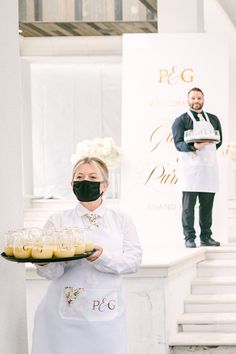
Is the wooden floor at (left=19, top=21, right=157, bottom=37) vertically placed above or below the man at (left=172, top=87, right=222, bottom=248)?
above

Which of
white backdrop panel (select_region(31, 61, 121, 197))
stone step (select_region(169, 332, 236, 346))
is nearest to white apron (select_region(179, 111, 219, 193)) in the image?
stone step (select_region(169, 332, 236, 346))

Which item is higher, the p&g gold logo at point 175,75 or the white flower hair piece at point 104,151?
the p&g gold logo at point 175,75

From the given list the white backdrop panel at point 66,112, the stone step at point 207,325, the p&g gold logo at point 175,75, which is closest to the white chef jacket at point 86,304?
the stone step at point 207,325

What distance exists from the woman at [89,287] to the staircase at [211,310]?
2.28 m

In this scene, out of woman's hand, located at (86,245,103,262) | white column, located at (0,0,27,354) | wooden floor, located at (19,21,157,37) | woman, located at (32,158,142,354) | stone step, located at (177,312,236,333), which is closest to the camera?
white column, located at (0,0,27,354)

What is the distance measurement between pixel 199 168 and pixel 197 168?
2 centimetres

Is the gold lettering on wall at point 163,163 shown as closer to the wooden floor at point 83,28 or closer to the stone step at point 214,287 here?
the stone step at point 214,287

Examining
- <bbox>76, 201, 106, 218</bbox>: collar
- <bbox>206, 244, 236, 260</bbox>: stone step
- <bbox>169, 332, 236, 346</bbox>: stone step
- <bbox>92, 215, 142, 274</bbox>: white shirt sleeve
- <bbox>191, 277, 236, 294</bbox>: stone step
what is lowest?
<bbox>169, 332, 236, 346</bbox>: stone step

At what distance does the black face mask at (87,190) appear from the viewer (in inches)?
145

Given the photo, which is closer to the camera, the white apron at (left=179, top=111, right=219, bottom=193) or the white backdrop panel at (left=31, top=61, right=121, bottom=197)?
the white apron at (left=179, top=111, right=219, bottom=193)

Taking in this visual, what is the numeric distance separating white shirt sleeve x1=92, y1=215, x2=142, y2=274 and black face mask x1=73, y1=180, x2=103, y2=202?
218 millimetres

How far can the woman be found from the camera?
11.7 ft

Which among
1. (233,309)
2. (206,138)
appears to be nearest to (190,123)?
(206,138)

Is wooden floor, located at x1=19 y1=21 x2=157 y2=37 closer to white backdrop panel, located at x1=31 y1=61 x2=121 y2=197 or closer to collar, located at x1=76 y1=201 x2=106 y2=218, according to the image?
white backdrop panel, located at x1=31 y1=61 x2=121 y2=197
